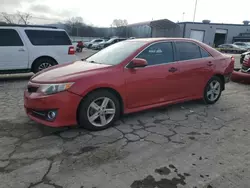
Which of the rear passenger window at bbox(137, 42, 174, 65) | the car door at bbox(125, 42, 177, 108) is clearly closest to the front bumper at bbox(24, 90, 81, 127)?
the car door at bbox(125, 42, 177, 108)

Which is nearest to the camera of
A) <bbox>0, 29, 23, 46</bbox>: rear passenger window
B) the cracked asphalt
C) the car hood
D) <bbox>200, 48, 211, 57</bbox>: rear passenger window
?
the cracked asphalt

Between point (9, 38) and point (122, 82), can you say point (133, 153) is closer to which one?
point (122, 82)

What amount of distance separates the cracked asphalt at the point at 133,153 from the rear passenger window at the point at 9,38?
11.3 feet

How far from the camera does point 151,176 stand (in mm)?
2457

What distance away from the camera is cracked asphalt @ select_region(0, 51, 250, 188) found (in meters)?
2.40

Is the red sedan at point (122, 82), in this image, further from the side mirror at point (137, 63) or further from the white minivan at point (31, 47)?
the white minivan at point (31, 47)

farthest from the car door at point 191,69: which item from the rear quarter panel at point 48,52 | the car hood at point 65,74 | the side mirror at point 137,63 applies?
the rear quarter panel at point 48,52

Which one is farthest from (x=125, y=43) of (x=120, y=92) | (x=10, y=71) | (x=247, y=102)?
(x=10, y=71)

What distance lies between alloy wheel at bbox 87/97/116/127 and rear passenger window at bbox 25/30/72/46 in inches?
197

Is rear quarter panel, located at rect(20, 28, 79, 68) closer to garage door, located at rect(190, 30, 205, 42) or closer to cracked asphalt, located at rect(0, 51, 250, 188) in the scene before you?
cracked asphalt, located at rect(0, 51, 250, 188)

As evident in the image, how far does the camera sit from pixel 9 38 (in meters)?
7.00

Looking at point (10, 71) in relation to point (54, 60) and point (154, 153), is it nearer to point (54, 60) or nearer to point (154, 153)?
point (54, 60)

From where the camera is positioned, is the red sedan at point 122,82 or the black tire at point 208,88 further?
the black tire at point 208,88

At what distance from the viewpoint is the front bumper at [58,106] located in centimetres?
322
